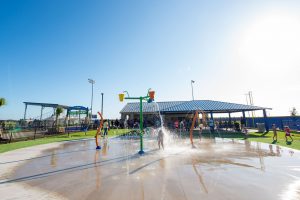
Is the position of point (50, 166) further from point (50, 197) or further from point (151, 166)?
point (151, 166)

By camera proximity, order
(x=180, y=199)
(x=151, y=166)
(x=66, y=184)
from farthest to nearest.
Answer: (x=151, y=166), (x=66, y=184), (x=180, y=199)

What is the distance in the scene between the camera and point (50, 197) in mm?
4332

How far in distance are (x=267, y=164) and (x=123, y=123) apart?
30.0 meters

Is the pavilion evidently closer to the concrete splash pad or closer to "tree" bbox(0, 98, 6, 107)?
the concrete splash pad

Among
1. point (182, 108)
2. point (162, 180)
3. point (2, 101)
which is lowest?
point (162, 180)

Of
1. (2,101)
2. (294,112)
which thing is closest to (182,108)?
(2,101)

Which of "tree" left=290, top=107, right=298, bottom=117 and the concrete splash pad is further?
"tree" left=290, top=107, right=298, bottom=117

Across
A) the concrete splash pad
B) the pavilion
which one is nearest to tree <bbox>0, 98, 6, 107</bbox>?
the pavilion

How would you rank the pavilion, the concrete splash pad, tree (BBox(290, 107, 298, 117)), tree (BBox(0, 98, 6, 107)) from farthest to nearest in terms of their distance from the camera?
tree (BBox(290, 107, 298, 117)) → the pavilion → tree (BBox(0, 98, 6, 107)) → the concrete splash pad

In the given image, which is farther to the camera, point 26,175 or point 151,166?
point 151,166

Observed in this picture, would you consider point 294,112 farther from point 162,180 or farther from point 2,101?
point 2,101

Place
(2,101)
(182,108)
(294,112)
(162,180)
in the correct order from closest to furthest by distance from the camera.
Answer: (162,180)
(2,101)
(182,108)
(294,112)

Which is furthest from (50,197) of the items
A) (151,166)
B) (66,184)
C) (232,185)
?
(232,185)

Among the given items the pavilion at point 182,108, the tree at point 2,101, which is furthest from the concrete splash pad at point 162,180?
the tree at point 2,101
